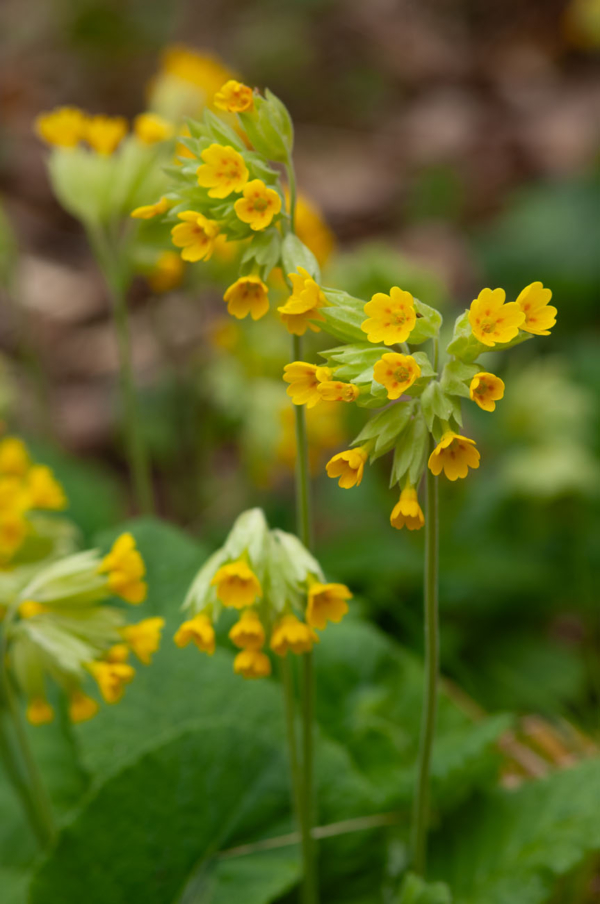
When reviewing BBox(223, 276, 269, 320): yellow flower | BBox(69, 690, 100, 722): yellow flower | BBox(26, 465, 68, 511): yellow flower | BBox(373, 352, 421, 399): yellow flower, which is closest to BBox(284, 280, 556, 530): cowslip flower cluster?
BBox(373, 352, 421, 399): yellow flower

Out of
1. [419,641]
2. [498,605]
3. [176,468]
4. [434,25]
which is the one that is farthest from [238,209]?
[434,25]

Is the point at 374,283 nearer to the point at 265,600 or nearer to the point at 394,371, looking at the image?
→ the point at 265,600

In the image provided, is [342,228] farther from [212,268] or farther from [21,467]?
[21,467]

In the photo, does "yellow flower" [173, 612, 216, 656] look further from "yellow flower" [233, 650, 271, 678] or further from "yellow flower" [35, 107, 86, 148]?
"yellow flower" [35, 107, 86, 148]

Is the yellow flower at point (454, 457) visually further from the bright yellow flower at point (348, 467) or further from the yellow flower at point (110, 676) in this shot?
the yellow flower at point (110, 676)

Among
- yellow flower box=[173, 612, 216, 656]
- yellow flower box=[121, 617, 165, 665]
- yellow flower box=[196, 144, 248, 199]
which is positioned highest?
yellow flower box=[196, 144, 248, 199]

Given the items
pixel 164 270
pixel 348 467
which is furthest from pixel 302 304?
pixel 164 270

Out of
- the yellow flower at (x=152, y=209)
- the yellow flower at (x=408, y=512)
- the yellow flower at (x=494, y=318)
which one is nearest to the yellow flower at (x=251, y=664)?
the yellow flower at (x=408, y=512)
